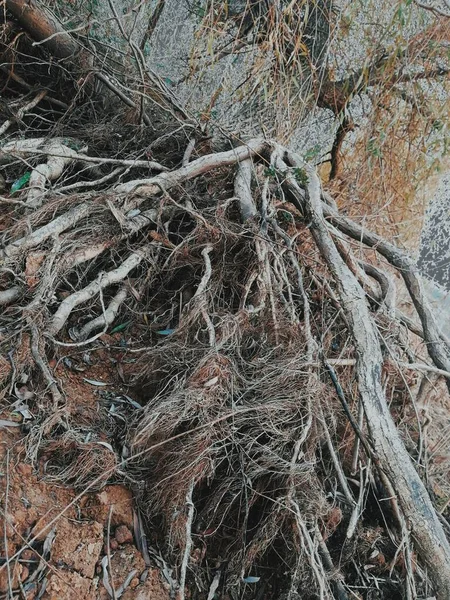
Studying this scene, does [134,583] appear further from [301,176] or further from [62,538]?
[301,176]

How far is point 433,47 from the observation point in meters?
2.50

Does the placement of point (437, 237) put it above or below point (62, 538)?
above

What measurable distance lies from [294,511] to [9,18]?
7.99ft

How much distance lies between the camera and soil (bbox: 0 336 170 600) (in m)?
1.20

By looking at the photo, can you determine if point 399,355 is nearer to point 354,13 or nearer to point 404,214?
point 404,214

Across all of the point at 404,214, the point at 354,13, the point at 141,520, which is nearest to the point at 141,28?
the point at 354,13

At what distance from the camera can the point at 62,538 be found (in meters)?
1.29

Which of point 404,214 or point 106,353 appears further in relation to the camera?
point 404,214

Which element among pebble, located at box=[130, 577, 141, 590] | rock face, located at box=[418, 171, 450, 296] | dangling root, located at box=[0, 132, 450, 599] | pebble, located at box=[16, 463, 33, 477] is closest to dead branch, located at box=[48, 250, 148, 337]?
dangling root, located at box=[0, 132, 450, 599]

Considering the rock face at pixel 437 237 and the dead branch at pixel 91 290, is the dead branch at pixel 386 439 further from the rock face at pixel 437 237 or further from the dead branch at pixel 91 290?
the rock face at pixel 437 237

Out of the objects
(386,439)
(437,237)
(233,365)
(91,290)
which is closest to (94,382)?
(91,290)

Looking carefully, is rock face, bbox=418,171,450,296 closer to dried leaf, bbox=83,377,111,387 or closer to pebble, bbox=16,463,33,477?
dried leaf, bbox=83,377,111,387

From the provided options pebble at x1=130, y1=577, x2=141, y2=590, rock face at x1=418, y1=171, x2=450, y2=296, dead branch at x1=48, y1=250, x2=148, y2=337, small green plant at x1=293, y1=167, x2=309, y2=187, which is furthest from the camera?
rock face at x1=418, y1=171, x2=450, y2=296

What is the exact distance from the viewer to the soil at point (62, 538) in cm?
120
